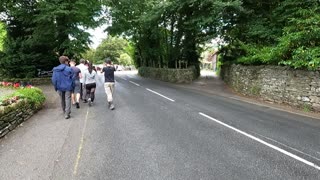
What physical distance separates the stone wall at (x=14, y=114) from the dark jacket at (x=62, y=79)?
1.14 metres

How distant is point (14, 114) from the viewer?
883cm

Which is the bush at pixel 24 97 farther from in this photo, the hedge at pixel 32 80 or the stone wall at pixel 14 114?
the hedge at pixel 32 80

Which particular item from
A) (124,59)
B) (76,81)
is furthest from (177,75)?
(124,59)

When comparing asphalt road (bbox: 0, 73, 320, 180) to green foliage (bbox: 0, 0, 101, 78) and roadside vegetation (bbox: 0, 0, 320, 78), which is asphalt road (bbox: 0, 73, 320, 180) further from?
green foliage (bbox: 0, 0, 101, 78)

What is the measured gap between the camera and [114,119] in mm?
9727

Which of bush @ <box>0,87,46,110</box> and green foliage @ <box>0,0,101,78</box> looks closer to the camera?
bush @ <box>0,87,46,110</box>

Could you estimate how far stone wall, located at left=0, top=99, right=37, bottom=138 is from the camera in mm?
7891

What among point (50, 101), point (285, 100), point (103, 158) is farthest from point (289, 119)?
point (50, 101)

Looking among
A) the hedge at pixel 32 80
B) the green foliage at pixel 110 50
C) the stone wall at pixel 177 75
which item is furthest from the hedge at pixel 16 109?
the green foliage at pixel 110 50

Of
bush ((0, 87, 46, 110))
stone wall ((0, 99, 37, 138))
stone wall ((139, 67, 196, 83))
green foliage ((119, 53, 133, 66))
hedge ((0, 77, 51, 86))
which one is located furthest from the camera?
green foliage ((119, 53, 133, 66))

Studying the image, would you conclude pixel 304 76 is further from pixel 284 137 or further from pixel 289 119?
pixel 284 137

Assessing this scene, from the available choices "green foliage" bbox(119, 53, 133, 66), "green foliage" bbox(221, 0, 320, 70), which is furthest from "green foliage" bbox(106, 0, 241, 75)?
"green foliage" bbox(119, 53, 133, 66)

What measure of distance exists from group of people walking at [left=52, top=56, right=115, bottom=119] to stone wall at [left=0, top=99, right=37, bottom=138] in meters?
1.11

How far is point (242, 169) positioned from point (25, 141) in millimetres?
5060
